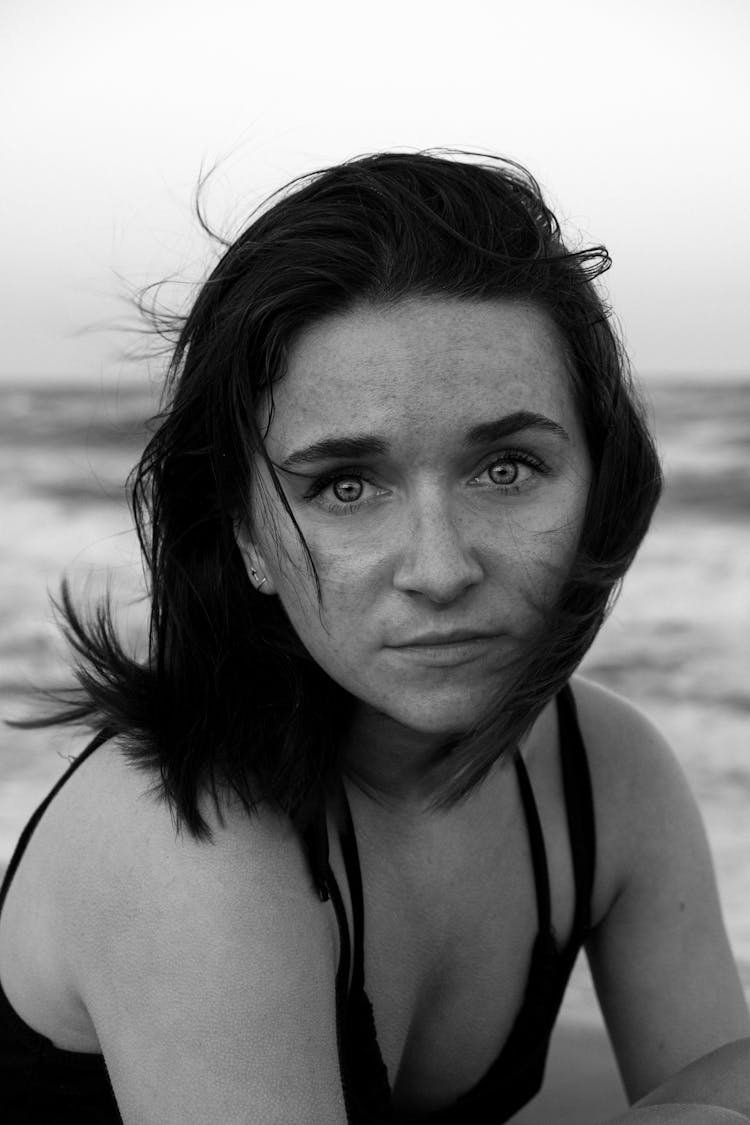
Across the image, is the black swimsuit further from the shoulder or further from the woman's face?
the woman's face

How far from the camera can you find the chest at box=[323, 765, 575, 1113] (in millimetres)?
1765

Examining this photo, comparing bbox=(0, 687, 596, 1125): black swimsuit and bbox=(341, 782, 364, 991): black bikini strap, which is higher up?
bbox=(341, 782, 364, 991): black bikini strap

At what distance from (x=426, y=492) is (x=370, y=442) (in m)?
0.08

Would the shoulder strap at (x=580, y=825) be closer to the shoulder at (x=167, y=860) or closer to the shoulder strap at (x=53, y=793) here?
the shoulder at (x=167, y=860)

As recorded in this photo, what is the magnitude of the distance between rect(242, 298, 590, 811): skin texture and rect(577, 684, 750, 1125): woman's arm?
493 millimetres

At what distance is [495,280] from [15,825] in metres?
2.85

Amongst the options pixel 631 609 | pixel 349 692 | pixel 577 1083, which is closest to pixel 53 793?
pixel 349 692

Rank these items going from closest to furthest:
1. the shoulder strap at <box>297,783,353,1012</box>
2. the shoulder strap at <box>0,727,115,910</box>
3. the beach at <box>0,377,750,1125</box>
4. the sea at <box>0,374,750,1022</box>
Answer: the shoulder strap at <box>297,783,353,1012</box>
the shoulder strap at <box>0,727,115,910</box>
the beach at <box>0,377,750,1125</box>
the sea at <box>0,374,750,1022</box>

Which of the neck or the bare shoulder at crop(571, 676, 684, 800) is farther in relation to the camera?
the bare shoulder at crop(571, 676, 684, 800)

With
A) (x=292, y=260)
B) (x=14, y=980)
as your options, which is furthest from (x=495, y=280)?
(x=14, y=980)

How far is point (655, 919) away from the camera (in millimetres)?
1996

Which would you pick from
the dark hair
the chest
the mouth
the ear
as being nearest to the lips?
the mouth

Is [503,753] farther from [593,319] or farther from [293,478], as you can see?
[593,319]

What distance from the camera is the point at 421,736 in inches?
70.2
